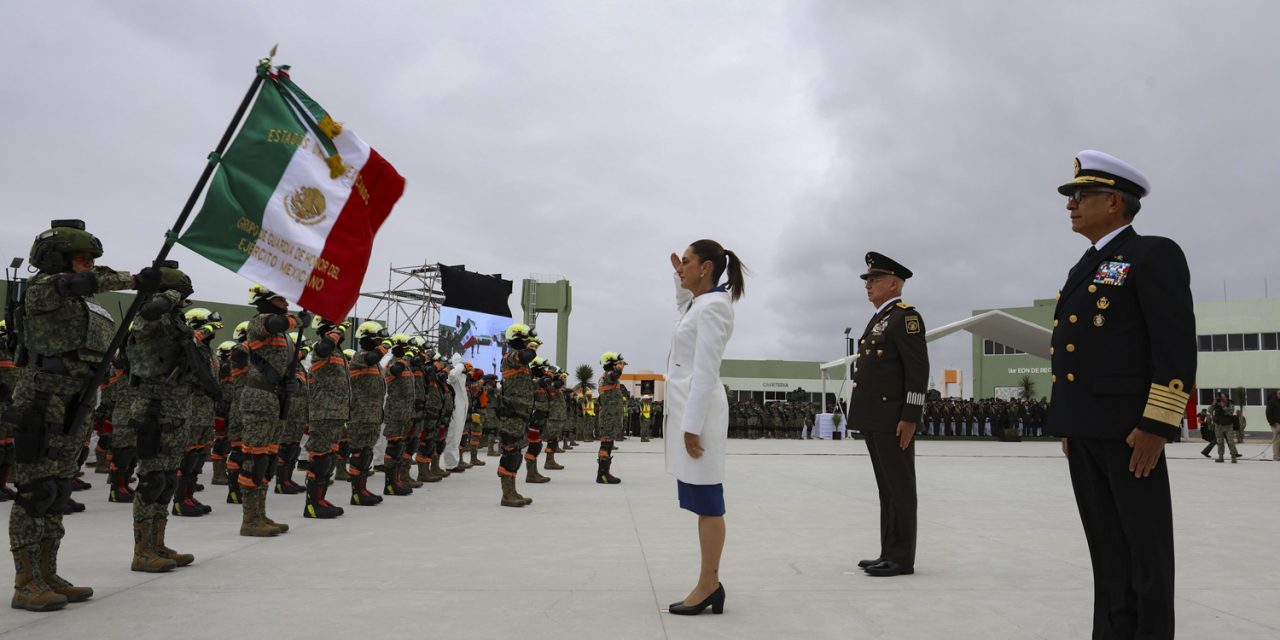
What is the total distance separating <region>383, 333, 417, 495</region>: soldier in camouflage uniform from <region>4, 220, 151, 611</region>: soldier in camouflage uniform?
567cm

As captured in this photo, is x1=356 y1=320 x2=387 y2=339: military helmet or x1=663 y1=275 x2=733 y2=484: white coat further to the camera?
x1=356 y1=320 x2=387 y2=339: military helmet

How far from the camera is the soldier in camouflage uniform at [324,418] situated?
7.69m

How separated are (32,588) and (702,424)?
3.40m

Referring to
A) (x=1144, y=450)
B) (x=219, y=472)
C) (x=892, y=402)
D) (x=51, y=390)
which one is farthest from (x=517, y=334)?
(x=1144, y=450)

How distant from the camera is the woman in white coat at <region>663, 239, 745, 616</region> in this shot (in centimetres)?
389

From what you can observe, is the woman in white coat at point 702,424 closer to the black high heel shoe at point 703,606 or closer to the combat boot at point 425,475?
the black high heel shoe at point 703,606

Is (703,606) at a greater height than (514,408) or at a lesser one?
lesser

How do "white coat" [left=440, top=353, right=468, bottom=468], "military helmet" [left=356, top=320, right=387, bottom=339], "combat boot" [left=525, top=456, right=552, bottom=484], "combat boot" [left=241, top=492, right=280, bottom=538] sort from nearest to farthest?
1. "combat boot" [left=241, top=492, right=280, bottom=538]
2. "military helmet" [left=356, top=320, right=387, bottom=339]
3. "combat boot" [left=525, top=456, right=552, bottom=484]
4. "white coat" [left=440, top=353, right=468, bottom=468]

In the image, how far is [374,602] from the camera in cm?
412

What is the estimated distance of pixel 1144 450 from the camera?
9.13 ft

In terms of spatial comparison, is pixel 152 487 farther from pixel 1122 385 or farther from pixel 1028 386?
pixel 1028 386

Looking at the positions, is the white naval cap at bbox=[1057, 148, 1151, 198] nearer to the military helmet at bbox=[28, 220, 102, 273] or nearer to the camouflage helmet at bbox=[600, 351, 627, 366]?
the military helmet at bbox=[28, 220, 102, 273]

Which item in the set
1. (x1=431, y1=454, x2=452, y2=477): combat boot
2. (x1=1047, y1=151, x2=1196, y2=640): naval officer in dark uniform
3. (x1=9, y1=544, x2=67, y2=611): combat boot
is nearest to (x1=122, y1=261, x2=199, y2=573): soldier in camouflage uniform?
(x1=9, y1=544, x2=67, y2=611): combat boot

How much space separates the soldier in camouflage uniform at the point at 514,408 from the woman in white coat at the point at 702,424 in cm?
475
